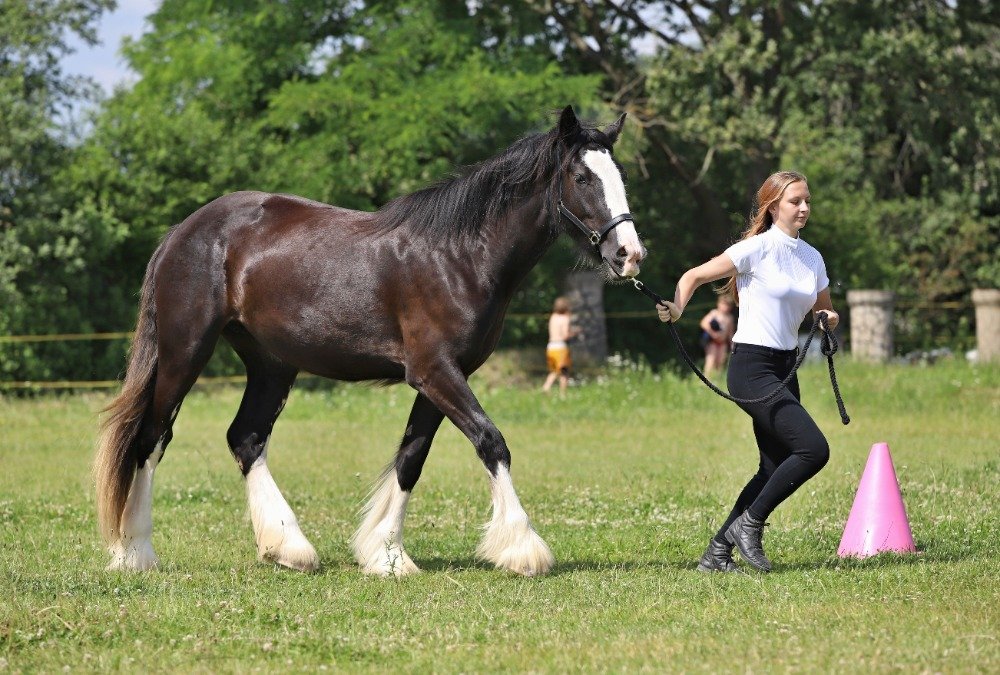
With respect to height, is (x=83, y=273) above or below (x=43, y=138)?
below

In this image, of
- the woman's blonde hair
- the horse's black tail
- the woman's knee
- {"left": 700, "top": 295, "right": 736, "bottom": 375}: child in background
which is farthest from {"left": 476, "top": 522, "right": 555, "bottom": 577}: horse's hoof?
{"left": 700, "top": 295, "right": 736, "bottom": 375}: child in background

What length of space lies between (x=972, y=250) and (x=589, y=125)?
987 inches

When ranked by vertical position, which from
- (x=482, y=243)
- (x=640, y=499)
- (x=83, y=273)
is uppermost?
(x=482, y=243)

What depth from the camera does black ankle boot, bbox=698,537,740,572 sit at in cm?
709

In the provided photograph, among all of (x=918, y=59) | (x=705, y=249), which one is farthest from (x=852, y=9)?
(x=705, y=249)

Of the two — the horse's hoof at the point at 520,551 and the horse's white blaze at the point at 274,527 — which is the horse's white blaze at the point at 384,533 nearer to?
the horse's white blaze at the point at 274,527

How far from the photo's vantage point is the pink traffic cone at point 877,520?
7.63m

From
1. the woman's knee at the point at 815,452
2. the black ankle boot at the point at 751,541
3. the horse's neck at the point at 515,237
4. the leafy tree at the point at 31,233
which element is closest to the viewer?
the woman's knee at the point at 815,452

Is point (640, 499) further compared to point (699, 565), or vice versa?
point (640, 499)

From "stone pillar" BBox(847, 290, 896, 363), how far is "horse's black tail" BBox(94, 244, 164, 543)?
17.3m

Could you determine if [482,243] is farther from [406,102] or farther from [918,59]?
[918,59]

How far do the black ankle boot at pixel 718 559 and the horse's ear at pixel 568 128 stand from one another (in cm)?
231

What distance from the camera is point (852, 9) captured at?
23469 mm

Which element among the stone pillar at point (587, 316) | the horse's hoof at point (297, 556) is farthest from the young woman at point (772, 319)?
the stone pillar at point (587, 316)
